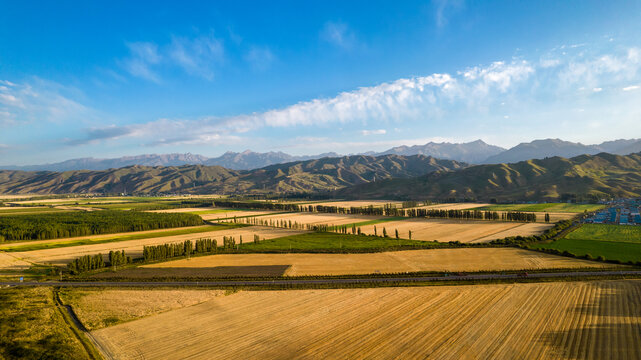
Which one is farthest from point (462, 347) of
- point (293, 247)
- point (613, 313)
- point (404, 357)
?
point (293, 247)

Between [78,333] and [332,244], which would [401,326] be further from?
[332,244]

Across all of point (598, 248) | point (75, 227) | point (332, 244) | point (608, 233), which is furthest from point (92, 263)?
point (608, 233)

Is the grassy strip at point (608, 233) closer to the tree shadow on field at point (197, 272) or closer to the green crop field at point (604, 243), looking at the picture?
the green crop field at point (604, 243)

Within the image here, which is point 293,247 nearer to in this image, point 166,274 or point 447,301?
point 166,274

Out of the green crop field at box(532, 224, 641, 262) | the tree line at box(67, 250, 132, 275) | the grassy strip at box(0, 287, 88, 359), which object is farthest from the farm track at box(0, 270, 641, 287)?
the green crop field at box(532, 224, 641, 262)

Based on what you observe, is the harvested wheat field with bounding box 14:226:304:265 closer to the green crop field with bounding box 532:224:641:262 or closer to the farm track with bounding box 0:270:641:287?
the farm track with bounding box 0:270:641:287

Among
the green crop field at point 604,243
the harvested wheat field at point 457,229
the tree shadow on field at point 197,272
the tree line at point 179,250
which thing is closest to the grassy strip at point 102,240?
the tree line at point 179,250
